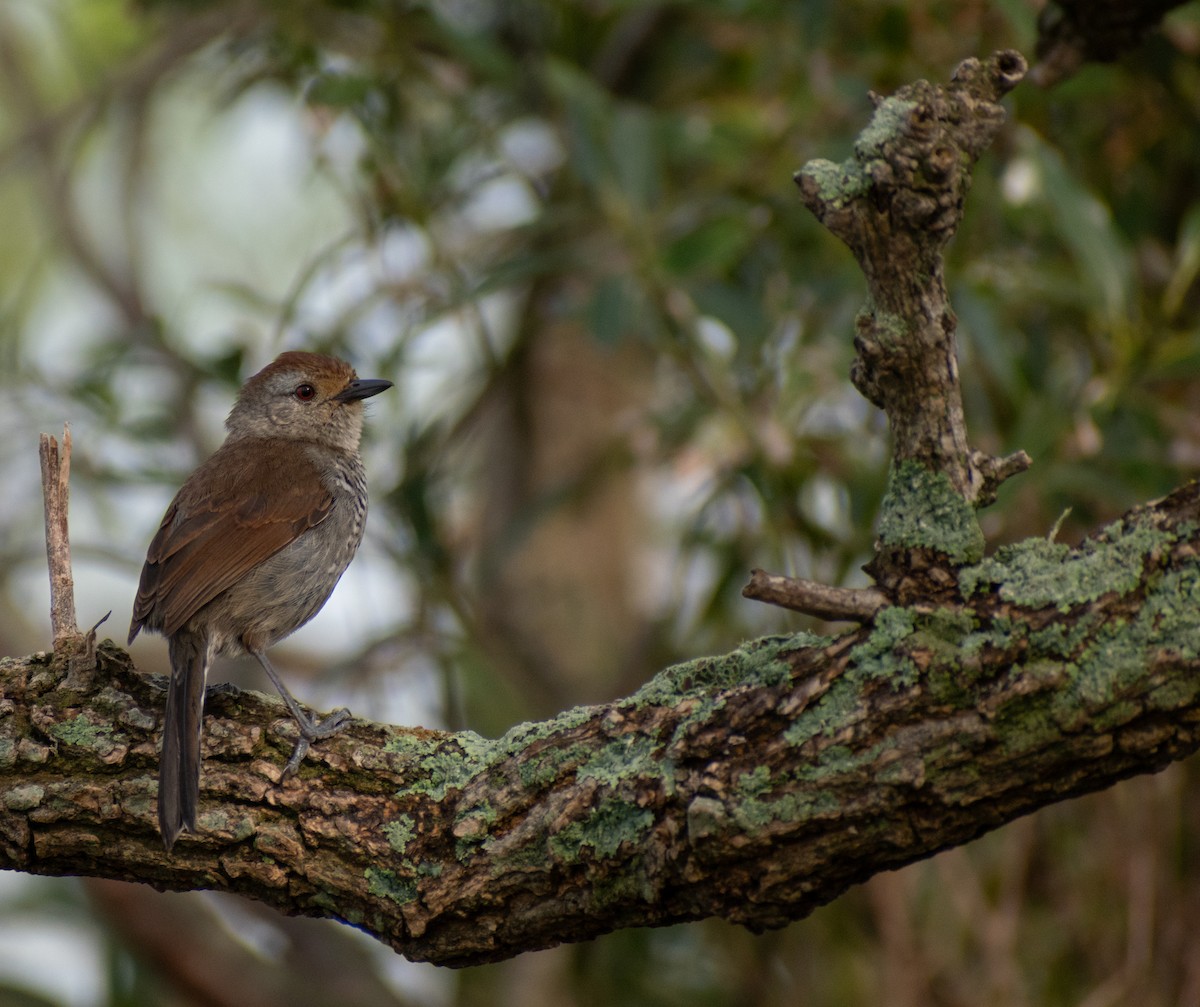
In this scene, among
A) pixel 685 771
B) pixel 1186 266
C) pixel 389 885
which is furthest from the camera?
pixel 1186 266

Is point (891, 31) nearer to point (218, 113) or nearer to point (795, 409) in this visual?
point (795, 409)

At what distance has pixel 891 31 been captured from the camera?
482cm

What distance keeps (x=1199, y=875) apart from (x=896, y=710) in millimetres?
3278

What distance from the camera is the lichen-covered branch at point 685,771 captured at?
2004 millimetres

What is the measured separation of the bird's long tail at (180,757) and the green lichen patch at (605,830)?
67 centimetres

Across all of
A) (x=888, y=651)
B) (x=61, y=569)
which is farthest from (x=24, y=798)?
(x=888, y=651)

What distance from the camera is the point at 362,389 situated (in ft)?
14.9

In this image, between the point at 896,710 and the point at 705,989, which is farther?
the point at 705,989

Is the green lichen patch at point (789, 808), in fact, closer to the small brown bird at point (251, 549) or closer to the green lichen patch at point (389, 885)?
the green lichen patch at point (389, 885)

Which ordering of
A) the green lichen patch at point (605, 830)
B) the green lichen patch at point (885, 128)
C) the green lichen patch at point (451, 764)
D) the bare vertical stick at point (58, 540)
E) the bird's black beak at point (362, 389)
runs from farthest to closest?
the bird's black beak at point (362, 389) → the bare vertical stick at point (58, 540) → the green lichen patch at point (451, 764) → the green lichen patch at point (605, 830) → the green lichen patch at point (885, 128)

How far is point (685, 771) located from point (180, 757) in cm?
93

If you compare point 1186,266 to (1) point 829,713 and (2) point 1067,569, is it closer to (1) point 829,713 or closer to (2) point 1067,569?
(2) point 1067,569

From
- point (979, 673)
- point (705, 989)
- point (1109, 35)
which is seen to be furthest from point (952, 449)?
point (705, 989)

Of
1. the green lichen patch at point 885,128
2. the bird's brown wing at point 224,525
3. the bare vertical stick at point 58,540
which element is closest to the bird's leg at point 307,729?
the bare vertical stick at point 58,540
